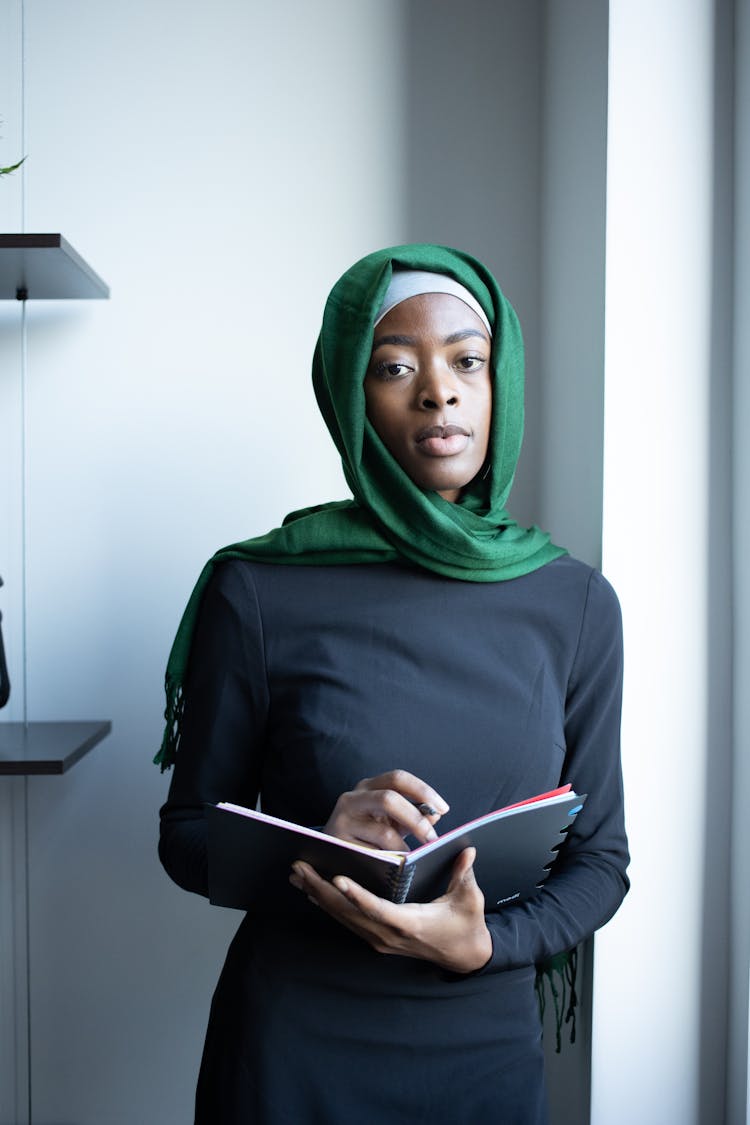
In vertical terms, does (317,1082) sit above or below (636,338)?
below

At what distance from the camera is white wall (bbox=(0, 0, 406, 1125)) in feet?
4.81

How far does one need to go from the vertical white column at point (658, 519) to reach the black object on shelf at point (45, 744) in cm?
72

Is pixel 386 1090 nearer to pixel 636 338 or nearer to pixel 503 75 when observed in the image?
pixel 636 338

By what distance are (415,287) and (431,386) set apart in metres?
0.11

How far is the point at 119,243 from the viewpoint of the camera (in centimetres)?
147

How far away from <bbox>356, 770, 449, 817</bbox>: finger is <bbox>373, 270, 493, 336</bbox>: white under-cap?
0.46 metres

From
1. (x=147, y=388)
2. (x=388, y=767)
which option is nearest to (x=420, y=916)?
(x=388, y=767)

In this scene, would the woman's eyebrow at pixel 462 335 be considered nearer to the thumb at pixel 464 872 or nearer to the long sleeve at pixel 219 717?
the long sleeve at pixel 219 717

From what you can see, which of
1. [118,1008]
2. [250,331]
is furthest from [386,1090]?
[250,331]

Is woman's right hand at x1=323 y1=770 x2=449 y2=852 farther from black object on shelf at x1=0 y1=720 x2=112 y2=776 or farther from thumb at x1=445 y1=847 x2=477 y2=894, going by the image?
black object on shelf at x1=0 y1=720 x2=112 y2=776

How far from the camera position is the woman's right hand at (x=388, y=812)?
2.49 feet

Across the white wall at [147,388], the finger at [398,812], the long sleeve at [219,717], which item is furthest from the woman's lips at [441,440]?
the white wall at [147,388]

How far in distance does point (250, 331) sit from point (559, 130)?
547mm

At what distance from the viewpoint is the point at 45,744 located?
1316 millimetres
